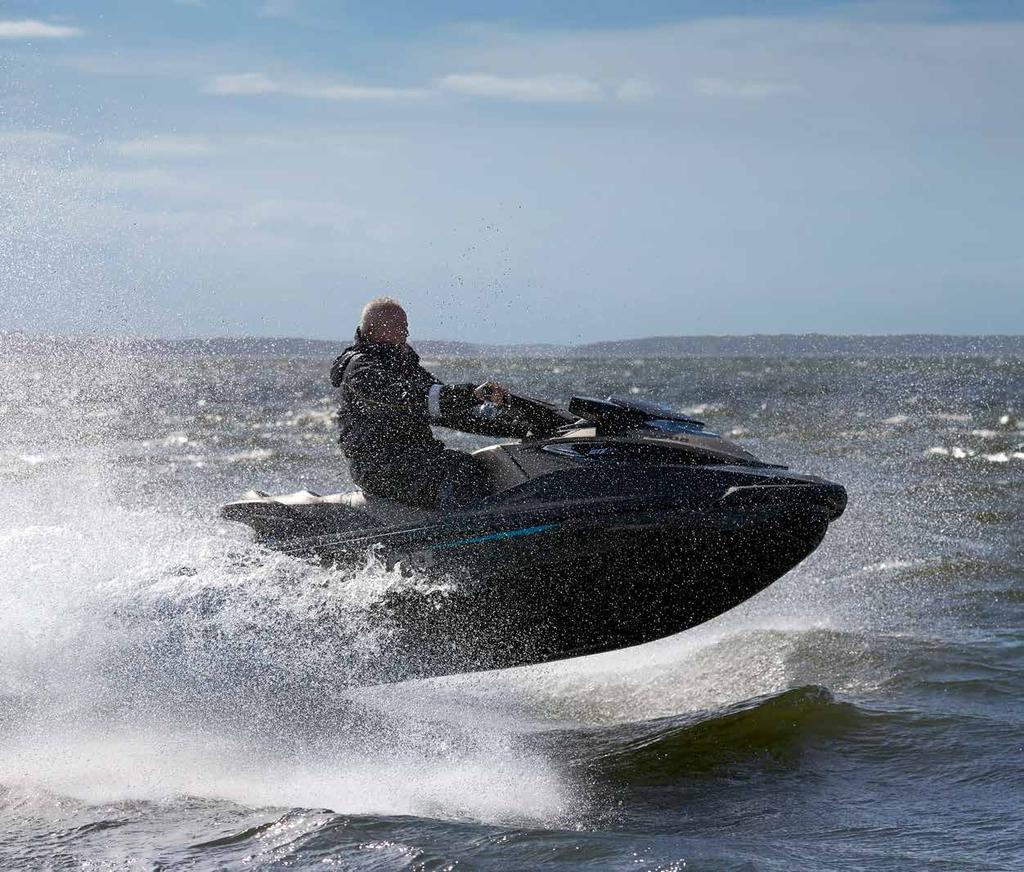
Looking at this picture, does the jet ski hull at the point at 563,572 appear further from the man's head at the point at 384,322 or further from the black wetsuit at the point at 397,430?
the man's head at the point at 384,322

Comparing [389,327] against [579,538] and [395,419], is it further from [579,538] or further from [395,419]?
[579,538]

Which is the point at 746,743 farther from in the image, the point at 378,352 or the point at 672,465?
the point at 378,352

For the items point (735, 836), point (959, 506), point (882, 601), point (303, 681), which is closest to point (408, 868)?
point (735, 836)

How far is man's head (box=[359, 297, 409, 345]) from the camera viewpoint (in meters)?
6.22

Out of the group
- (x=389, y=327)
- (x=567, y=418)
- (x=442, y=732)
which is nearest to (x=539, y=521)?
(x=567, y=418)

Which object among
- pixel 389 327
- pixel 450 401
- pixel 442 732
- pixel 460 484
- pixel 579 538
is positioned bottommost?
pixel 442 732

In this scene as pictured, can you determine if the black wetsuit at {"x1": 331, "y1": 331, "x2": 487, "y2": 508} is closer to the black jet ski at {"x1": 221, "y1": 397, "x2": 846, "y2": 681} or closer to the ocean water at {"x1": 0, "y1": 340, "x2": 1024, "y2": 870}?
the black jet ski at {"x1": 221, "y1": 397, "x2": 846, "y2": 681}

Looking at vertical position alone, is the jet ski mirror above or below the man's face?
below

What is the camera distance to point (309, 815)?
5121 millimetres

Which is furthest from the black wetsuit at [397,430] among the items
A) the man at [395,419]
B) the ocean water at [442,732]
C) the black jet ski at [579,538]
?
the ocean water at [442,732]

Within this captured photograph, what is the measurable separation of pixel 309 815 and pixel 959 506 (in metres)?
11.0

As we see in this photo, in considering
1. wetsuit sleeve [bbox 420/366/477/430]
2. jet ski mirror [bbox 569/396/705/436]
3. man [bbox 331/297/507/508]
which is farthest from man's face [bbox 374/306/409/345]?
jet ski mirror [bbox 569/396/705/436]

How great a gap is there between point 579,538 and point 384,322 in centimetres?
140

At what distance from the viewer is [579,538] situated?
19.7 feet
